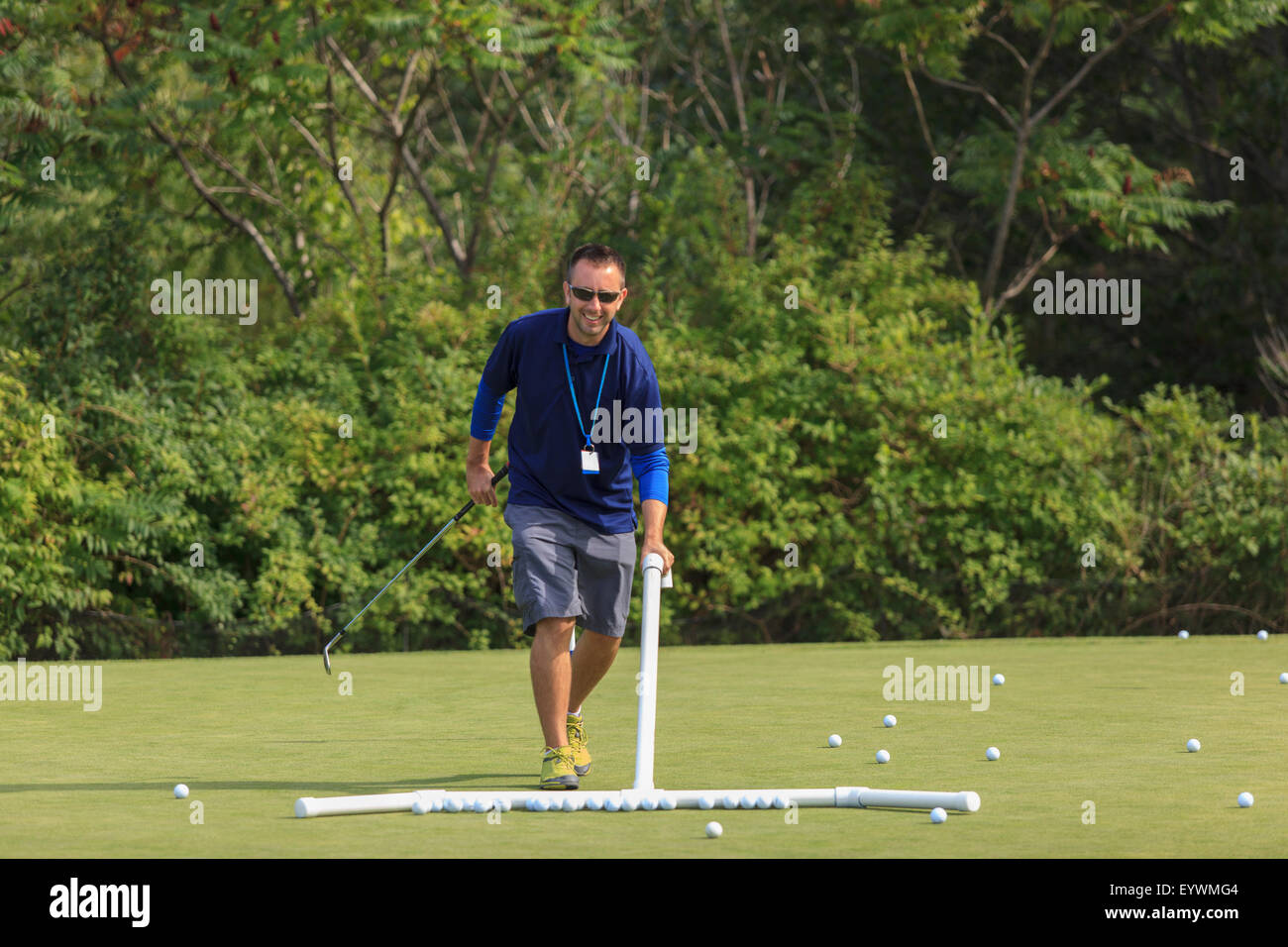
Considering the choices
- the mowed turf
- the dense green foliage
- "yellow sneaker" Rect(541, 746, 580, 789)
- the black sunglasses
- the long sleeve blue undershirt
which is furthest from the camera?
the dense green foliage

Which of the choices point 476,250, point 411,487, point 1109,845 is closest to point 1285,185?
point 476,250

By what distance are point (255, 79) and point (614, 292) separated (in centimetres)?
1080

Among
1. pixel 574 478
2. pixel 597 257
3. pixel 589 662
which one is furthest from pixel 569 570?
pixel 597 257

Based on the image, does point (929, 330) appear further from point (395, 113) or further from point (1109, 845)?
point (1109, 845)

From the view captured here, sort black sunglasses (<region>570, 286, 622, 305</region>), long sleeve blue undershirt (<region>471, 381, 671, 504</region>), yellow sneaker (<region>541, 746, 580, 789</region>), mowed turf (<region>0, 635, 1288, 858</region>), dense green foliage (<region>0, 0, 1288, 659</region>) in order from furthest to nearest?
dense green foliage (<region>0, 0, 1288, 659</region>) < long sleeve blue undershirt (<region>471, 381, 671, 504</region>) < black sunglasses (<region>570, 286, 622, 305</region>) < yellow sneaker (<region>541, 746, 580, 789</region>) < mowed turf (<region>0, 635, 1288, 858</region>)

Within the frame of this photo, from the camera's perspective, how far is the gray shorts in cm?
774

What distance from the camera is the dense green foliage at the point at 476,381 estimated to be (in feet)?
51.2

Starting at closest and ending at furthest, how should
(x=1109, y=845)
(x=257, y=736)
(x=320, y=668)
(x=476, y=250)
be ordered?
(x=1109, y=845) < (x=257, y=736) < (x=320, y=668) < (x=476, y=250)

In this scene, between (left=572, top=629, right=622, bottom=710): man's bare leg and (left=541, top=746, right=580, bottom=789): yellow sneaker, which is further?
(left=572, top=629, right=622, bottom=710): man's bare leg

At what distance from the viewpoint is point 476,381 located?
16.6 meters

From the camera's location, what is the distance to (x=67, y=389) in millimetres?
15570

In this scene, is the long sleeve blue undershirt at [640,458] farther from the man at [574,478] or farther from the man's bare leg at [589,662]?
the man's bare leg at [589,662]

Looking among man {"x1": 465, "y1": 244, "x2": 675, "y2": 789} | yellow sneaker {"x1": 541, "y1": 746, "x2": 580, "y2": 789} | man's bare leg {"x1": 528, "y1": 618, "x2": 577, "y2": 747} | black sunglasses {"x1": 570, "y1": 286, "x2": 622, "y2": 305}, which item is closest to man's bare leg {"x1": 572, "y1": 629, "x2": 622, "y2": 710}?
man {"x1": 465, "y1": 244, "x2": 675, "y2": 789}

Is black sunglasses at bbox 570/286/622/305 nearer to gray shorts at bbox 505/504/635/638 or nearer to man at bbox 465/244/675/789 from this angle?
man at bbox 465/244/675/789
